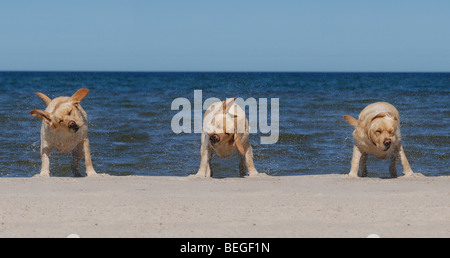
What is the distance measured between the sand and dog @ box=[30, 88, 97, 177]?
88 centimetres

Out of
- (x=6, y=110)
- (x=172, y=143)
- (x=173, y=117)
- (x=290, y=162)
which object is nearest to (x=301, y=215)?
(x=290, y=162)

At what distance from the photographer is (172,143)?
15328 mm

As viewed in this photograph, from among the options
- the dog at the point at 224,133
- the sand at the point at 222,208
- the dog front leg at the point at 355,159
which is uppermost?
the dog at the point at 224,133

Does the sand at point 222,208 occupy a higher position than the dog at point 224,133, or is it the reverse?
the dog at point 224,133

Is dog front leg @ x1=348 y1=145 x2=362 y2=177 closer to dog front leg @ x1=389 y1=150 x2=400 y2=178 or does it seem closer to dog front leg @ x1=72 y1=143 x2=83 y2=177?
dog front leg @ x1=389 y1=150 x2=400 y2=178

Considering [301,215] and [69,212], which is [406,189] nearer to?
[301,215]

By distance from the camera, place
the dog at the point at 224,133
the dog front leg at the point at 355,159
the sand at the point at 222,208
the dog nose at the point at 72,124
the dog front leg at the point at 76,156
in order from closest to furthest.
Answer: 1. the sand at the point at 222,208
2. the dog at the point at 224,133
3. the dog nose at the point at 72,124
4. the dog front leg at the point at 355,159
5. the dog front leg at the point at 76,156

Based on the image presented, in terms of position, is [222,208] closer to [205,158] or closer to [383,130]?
[205,158]

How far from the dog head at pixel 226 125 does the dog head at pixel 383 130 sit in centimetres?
178

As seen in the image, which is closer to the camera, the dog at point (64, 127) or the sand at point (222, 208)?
the sand at point (222, 208)

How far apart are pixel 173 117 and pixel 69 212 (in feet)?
44.4

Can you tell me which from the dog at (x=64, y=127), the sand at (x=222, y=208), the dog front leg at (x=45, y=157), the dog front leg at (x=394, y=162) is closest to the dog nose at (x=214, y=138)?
the sand at (x=222, y=208)

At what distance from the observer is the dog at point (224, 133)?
385 inches

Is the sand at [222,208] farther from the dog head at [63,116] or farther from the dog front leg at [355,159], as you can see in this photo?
the dog head at [63,116]
